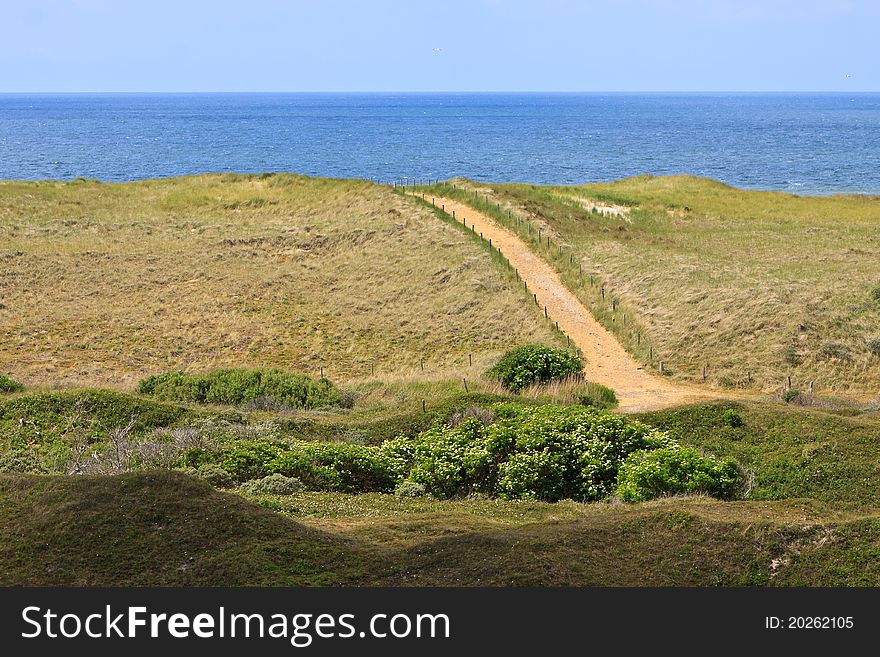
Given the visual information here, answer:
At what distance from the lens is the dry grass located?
108 feet

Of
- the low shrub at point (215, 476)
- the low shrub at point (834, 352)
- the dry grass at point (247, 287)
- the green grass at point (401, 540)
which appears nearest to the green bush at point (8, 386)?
the dry grass at point (247, 287)

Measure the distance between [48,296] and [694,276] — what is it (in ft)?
90.0

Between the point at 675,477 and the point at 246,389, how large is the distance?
13.5 metres

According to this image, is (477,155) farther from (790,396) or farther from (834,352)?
(790,396)

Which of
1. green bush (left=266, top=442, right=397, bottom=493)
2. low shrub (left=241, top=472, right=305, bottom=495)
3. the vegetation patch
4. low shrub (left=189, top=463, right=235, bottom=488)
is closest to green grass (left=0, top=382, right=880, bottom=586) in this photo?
low shrub (left=241, top=472, right=305, bottom=495)

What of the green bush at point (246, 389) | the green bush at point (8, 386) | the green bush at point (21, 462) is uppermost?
the green bush at point (21, 462)

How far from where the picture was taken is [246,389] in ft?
84.6

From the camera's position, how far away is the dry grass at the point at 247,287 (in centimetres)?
3300

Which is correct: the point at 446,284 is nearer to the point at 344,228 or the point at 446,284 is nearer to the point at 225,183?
the point at 344,228

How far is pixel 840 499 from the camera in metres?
16.3

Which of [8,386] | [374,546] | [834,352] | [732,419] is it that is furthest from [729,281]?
[374,546]

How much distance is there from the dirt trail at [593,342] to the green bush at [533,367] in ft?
3.06

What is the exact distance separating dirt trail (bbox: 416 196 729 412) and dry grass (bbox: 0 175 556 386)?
123 cm

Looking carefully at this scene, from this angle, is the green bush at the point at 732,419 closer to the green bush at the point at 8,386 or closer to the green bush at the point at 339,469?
the green bush at the point at 339,469
